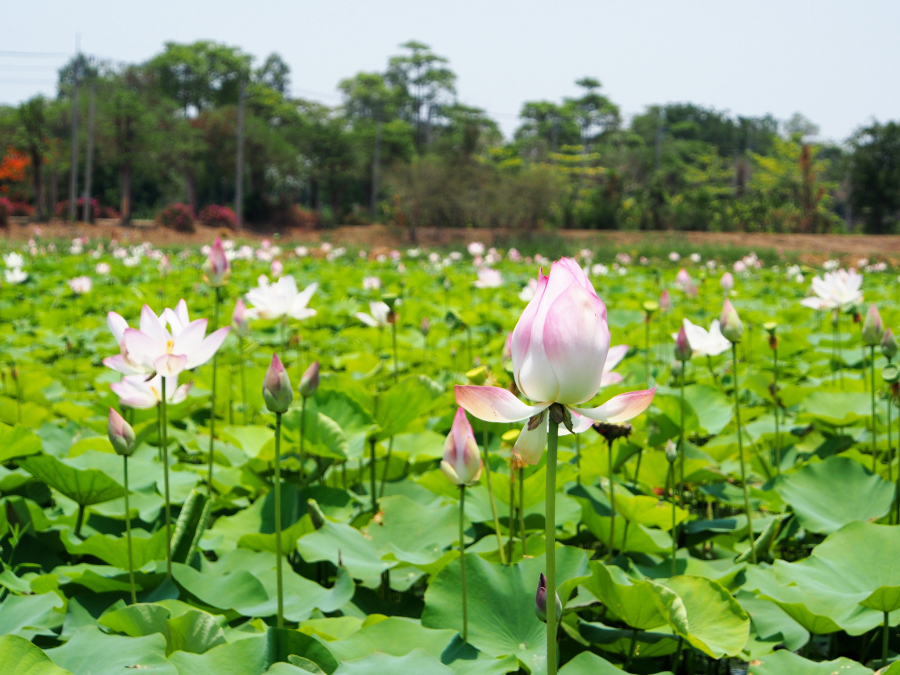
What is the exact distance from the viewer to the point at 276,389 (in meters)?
0.92

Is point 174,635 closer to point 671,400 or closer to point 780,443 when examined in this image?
point 671,400

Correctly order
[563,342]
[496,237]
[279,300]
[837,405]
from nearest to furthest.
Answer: [563,342], [279,300], [837,405], [496,237]

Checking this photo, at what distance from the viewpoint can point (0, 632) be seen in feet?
2.93

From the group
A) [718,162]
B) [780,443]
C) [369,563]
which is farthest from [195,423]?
[718,162]

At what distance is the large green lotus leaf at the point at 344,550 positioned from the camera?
3.64ft

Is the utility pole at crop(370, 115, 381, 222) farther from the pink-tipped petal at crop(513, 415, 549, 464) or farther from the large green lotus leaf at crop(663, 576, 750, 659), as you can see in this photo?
the pink-tipped petal at crop(513, 415, 549, 464)

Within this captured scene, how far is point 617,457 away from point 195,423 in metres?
1.30

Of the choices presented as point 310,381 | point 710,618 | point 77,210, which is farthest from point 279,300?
point 77,210

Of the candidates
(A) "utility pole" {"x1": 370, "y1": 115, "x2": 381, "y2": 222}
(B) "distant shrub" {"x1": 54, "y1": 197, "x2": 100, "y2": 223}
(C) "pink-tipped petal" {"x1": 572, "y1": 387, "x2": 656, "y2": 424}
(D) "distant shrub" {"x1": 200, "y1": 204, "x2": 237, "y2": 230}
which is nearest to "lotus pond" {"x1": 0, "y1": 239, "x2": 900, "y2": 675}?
(C) "pink-tipped petal" {"x1": 572, "y1": 387, "x2": 656, "y2": 424}

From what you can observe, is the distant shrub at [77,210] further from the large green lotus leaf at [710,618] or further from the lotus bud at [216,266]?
the large green lotus leaf at [710,618]

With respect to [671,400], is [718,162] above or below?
above

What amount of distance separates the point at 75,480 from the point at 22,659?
577 mm

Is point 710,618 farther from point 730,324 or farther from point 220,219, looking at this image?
point 220,219

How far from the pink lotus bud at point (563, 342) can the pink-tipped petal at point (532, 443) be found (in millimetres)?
27
